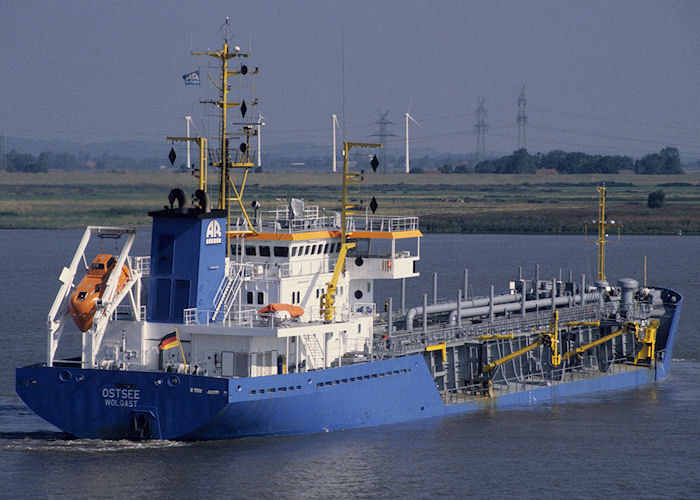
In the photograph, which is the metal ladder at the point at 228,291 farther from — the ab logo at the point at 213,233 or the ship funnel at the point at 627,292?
the ship funnel at the point at 627,292

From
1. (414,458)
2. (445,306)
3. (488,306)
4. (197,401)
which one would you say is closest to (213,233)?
(197,401)

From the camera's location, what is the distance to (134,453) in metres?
31.3

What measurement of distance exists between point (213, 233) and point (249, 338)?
126 inches

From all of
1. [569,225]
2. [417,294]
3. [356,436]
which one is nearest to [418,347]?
[356,436]

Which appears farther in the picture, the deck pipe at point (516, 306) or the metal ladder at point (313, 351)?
the deck pipe at point (516, 306)

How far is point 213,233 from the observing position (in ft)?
112

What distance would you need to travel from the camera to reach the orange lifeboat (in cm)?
3297

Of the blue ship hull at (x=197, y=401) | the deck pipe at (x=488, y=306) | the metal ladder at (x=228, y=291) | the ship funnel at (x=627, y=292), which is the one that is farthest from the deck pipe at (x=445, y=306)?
the metal ladder at (x=228, y=291)

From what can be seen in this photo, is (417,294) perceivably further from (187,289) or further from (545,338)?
(187,289)

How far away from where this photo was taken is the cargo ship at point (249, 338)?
1259 inches

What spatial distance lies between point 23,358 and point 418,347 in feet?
51.7

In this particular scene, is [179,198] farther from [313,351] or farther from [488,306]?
[488,306]

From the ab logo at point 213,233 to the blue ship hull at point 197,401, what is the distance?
4447mm

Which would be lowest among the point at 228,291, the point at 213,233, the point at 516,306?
the point at 516,306
